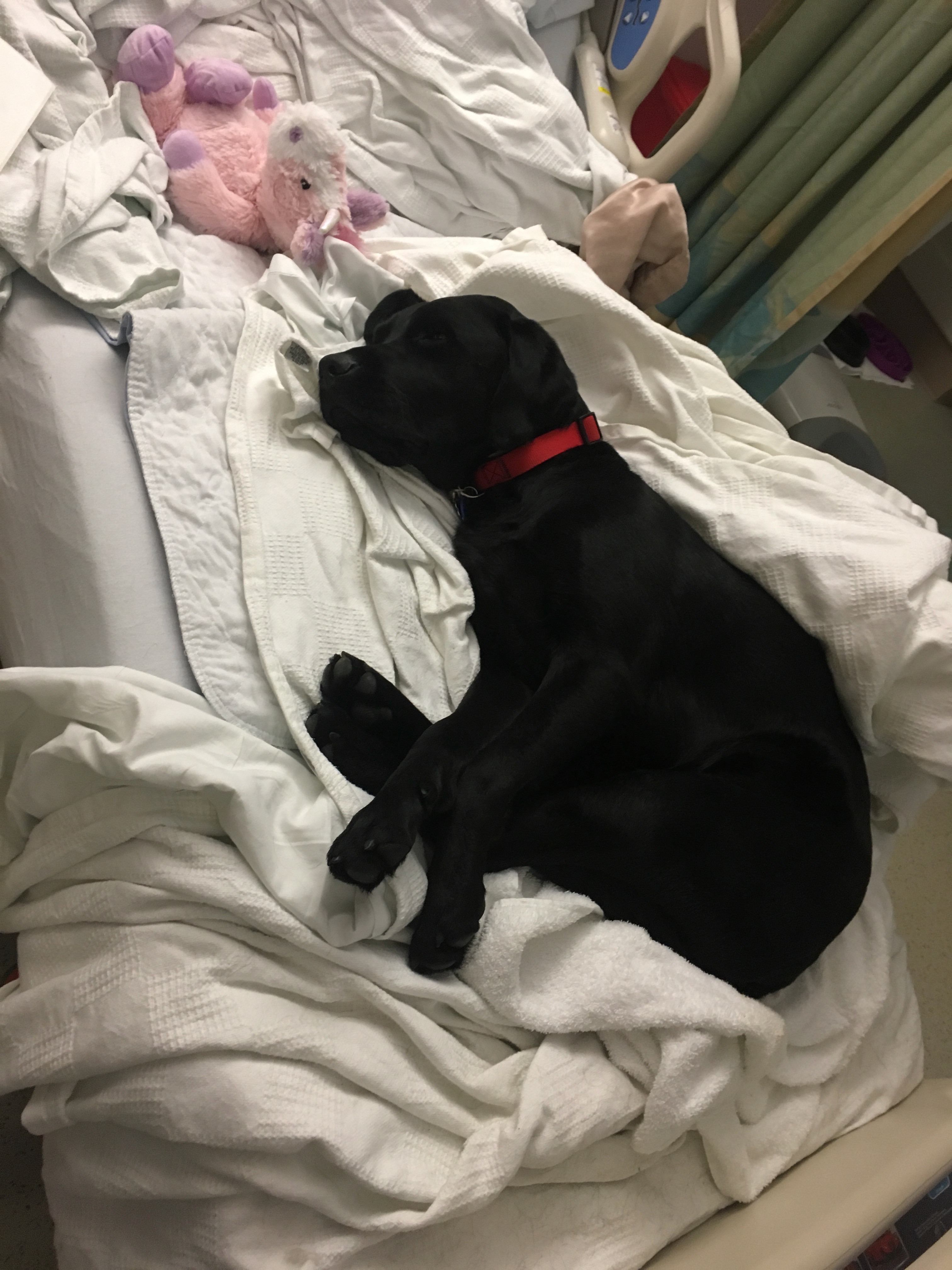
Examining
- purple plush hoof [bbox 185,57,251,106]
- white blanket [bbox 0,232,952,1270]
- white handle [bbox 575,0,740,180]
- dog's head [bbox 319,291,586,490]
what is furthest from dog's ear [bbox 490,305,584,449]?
white handle [bbox 575,0,740,180]

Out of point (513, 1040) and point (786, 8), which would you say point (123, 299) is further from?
point (786, 8)

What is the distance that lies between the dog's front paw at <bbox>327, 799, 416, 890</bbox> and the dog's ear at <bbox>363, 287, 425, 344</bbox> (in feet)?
2.34

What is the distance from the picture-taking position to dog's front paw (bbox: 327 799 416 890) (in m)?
0.71

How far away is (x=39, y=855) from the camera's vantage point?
700 millimetres

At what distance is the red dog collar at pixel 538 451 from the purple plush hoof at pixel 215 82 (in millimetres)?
800

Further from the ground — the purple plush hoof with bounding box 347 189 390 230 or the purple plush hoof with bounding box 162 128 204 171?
the purple plush hoof with bounding box 347 189 390 230

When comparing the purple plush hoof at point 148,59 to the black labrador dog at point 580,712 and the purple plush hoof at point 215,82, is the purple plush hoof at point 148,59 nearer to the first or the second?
the purple plush hoof at point 215,82

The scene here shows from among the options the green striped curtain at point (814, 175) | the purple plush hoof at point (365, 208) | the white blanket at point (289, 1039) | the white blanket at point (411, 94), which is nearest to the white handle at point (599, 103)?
the white blanket at point (411, 94)

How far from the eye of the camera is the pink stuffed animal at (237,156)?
1.18m

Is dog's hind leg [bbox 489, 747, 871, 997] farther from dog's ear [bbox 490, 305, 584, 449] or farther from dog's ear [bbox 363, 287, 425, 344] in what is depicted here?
dog's ear [bbox 363, 287, 425, 344]

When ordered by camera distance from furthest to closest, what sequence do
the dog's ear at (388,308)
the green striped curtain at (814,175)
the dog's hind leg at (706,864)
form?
1. the green striped curtain at (814,175)
2. the dog's ear at (388,308)
3. the dog's hind leg at (706,864)

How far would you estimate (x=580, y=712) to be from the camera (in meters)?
0.88

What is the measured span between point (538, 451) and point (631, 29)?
1.18 meters

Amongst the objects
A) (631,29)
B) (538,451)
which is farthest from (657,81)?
(538,451)
